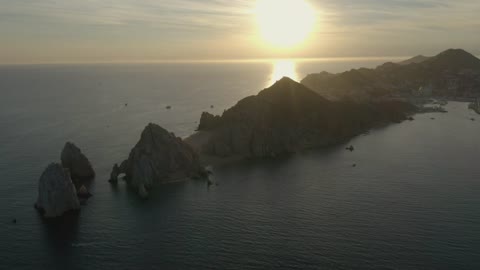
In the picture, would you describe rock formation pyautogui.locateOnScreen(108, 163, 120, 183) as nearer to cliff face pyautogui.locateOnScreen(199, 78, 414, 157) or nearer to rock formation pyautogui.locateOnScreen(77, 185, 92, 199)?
rock formation pyautogui.locateOnScreen(77, 185, 92, 199)

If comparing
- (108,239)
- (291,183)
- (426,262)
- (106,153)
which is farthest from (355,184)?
(106,153)

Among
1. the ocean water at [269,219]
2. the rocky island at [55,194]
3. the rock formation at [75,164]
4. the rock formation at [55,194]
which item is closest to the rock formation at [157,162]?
the ocean water at [269,219]

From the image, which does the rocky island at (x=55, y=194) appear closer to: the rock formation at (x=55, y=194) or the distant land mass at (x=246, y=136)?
the rock formation at (x=55, y=194)

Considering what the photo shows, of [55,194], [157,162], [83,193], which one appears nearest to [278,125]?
[157,162]

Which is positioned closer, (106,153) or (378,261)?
(378,261)

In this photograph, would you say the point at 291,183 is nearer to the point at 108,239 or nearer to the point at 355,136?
the point at 108,239

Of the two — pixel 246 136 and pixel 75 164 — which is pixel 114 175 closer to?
pixel 75 164
